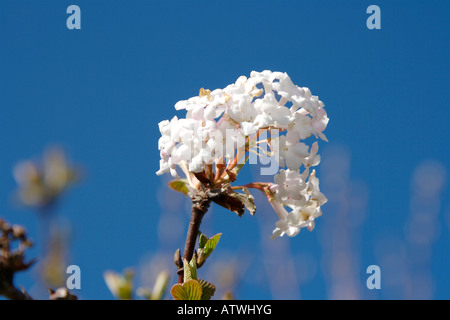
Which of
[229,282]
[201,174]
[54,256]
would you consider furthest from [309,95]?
[54,256]

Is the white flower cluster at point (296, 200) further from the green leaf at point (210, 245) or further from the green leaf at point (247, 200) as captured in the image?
the green leaf at point (210, 245)

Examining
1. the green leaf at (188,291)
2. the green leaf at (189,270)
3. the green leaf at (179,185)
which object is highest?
the green leaf at (179,185)

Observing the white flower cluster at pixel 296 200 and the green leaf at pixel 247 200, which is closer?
the green leaf at pixel 247 200

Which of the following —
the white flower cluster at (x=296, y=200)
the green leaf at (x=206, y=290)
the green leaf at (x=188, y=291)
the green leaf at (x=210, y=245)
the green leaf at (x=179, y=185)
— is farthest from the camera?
the green leaf at (x=179, y=185)

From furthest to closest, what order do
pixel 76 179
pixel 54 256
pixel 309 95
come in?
pixel 76 179 → pixel 54 256 → pixel 309 95

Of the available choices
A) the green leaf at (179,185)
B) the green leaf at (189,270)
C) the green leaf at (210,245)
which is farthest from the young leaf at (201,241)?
the green leaf at (179,185)

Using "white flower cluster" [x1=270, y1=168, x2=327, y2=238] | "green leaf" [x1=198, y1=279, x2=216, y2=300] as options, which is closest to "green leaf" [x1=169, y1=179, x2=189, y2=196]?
"white flower cluster" [x1=270, y1=168, x2=327, y2=238]

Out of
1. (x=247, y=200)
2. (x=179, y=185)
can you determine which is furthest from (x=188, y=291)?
(x=179, y=185)

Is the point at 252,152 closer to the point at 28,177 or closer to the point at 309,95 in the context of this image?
the point at 309,95
